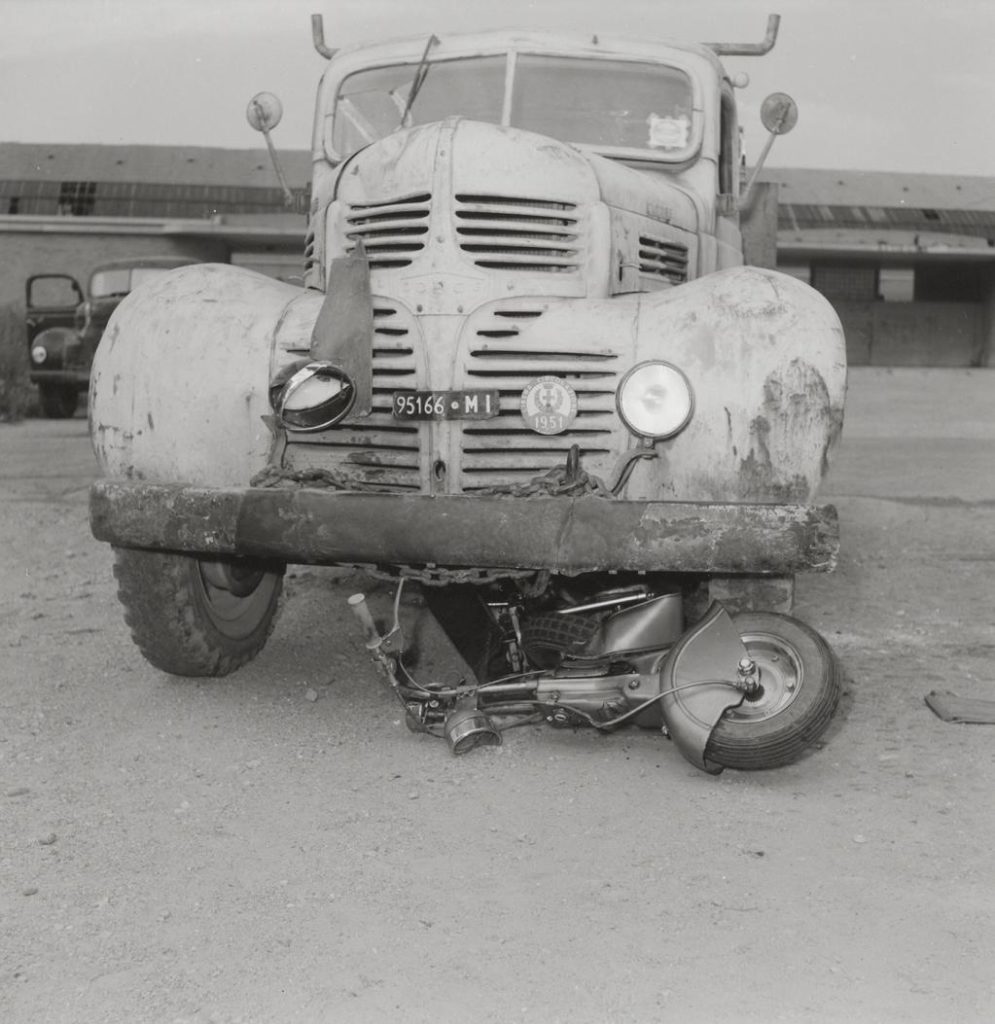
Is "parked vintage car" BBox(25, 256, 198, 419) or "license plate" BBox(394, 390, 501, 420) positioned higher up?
"license plate" BBox(394, 390, 501, 420)

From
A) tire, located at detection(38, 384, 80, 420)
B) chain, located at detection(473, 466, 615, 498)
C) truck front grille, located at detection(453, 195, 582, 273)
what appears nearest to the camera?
chain, located at detection(473, 466, 615, 498)

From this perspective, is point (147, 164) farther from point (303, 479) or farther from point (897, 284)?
point (303, 479)

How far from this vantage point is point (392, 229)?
4453 millimetres

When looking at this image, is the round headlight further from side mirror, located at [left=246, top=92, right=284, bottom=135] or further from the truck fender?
side mirror, located at [left=246, top=92, right=284, bottom=135]

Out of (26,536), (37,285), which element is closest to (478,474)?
(26,536)

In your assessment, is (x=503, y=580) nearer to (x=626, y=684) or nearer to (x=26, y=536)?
(x=626, y=684)

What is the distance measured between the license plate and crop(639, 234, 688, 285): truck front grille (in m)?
1.15

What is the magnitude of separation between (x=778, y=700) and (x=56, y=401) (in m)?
14.6

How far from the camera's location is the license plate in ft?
13.3

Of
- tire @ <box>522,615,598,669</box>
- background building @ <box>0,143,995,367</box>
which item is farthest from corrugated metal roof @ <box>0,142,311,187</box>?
tire @ <box>522,615,598,669</box>

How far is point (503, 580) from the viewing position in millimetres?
4227

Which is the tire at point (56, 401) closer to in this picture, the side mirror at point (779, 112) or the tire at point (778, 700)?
the side mirror at point (779, 112)

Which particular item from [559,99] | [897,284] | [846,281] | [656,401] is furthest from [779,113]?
[897,284]

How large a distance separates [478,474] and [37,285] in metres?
21.8
